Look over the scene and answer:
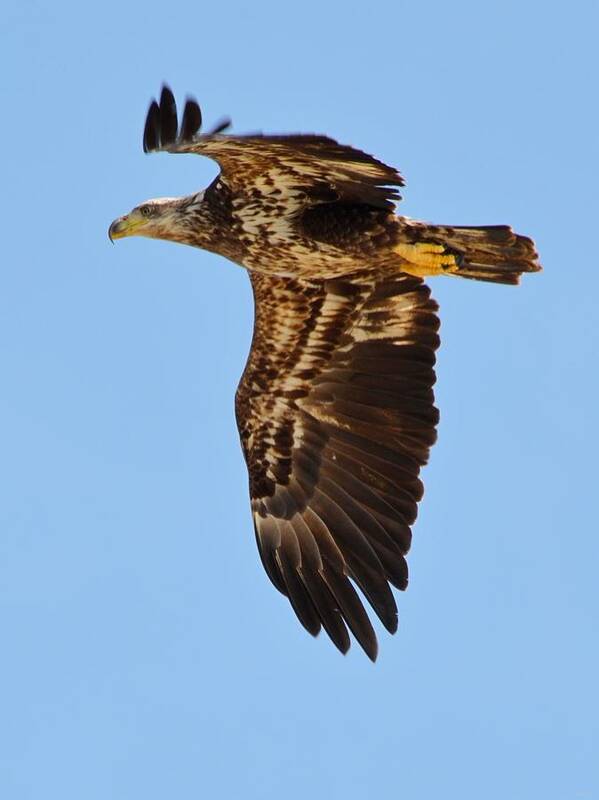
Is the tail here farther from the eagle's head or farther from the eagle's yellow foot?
the eagle's head

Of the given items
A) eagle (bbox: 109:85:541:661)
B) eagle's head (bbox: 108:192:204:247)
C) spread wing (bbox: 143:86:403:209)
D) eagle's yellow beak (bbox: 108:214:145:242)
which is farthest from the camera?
eagle's yellow beak (bbox: 108:214:145:242)

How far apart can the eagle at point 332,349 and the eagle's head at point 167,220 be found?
0.02m

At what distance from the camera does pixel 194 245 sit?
53.9 feet

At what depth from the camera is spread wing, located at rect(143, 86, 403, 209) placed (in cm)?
1381

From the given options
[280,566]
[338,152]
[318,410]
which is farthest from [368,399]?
[338,152]

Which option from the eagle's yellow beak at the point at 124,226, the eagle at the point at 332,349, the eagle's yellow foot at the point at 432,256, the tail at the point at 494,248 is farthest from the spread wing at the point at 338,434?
the eagle's yellow beak at the point at 124,226

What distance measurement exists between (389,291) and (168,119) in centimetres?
350

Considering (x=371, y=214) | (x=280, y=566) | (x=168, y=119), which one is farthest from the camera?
(x=280, y=566)

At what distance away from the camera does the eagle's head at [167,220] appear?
53.2 ft

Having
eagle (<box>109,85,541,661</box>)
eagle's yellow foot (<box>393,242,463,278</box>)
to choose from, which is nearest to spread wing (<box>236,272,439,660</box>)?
eagle (<box>109,85,541,661</box>)

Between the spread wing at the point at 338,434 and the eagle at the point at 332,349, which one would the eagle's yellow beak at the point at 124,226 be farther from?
the spread wing at the point at 338,434

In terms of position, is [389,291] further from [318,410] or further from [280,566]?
[280,566]

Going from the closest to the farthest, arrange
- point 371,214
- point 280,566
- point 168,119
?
1. point 168,119
2. point 371,214
3. point 280,566

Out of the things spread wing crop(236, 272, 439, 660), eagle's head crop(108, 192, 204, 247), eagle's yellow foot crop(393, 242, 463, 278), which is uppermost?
eagle's head crop(108, 192, 204, 247)
